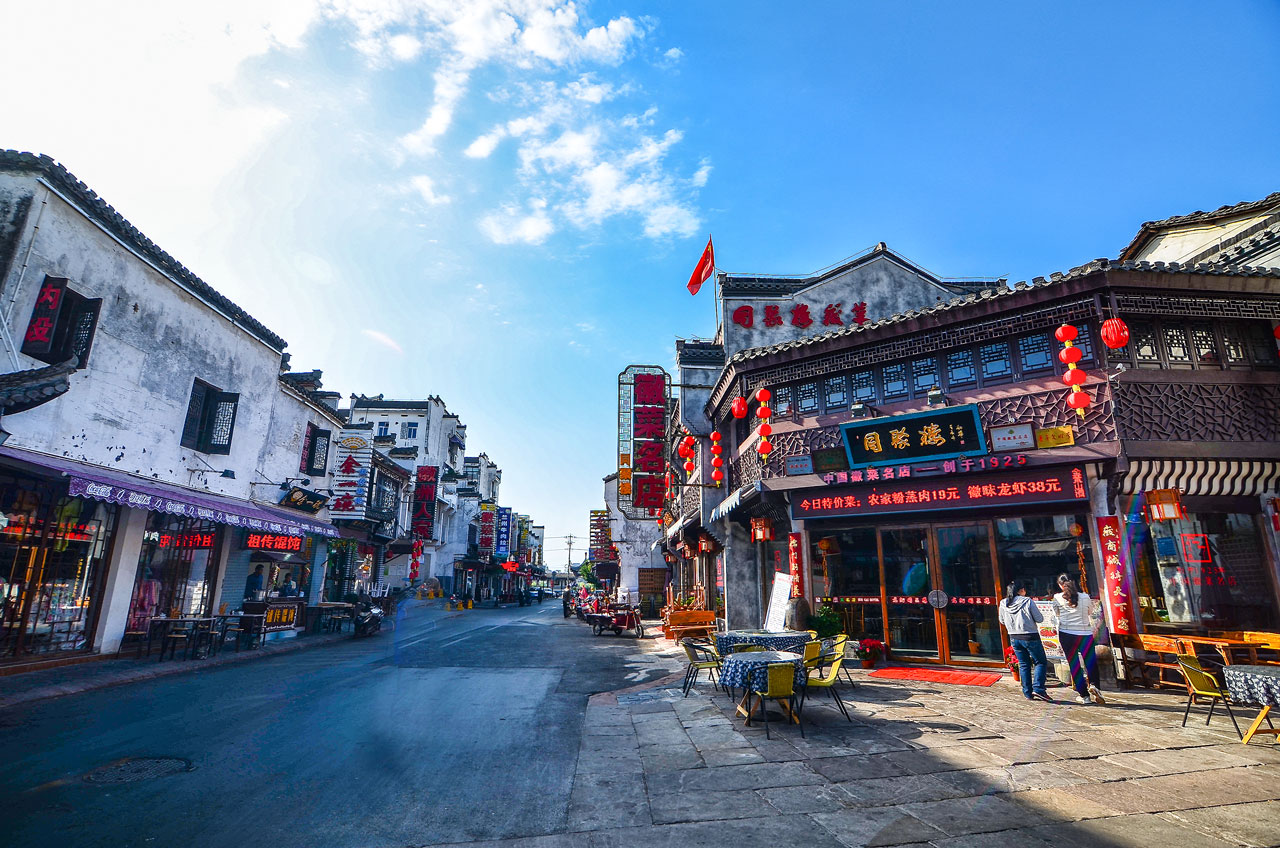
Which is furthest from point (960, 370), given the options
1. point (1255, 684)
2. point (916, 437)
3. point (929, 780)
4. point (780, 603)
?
point (929, 780)

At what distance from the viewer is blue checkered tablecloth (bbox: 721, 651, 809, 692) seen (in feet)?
24.3

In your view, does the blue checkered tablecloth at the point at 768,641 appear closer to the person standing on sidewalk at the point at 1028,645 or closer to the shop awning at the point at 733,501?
the person standing on sidewalk at the point at 1028,645

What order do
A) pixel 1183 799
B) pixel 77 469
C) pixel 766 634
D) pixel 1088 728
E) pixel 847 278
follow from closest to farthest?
pixel 1183 799, pixel 1088 728, pixel 766 634, pixel 77 469, pixel 847 278

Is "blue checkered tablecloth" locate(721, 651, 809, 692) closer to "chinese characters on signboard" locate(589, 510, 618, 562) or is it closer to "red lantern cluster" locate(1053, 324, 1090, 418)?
"red lantern cluster" locate(1053, 324, 1090, 418)

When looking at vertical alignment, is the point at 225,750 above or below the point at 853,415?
below

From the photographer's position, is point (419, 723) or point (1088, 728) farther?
point (419, 723)

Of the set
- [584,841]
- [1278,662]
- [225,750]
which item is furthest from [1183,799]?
[225,750]

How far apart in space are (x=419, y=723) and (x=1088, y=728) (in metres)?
8.62

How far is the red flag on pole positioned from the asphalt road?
12.2 meters

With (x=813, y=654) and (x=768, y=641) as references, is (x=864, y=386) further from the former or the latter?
(x=813, y=654)

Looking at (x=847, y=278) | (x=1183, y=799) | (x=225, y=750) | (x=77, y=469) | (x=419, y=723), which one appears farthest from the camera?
(x=847, y=278)

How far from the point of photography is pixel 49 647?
40.0ft

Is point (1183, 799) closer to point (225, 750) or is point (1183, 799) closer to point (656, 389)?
point (225, 750)

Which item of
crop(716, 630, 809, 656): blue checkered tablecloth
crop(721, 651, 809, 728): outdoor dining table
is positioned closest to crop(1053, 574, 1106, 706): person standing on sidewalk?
crop(716, 630, 809, 656): blue checkered tablecloth
